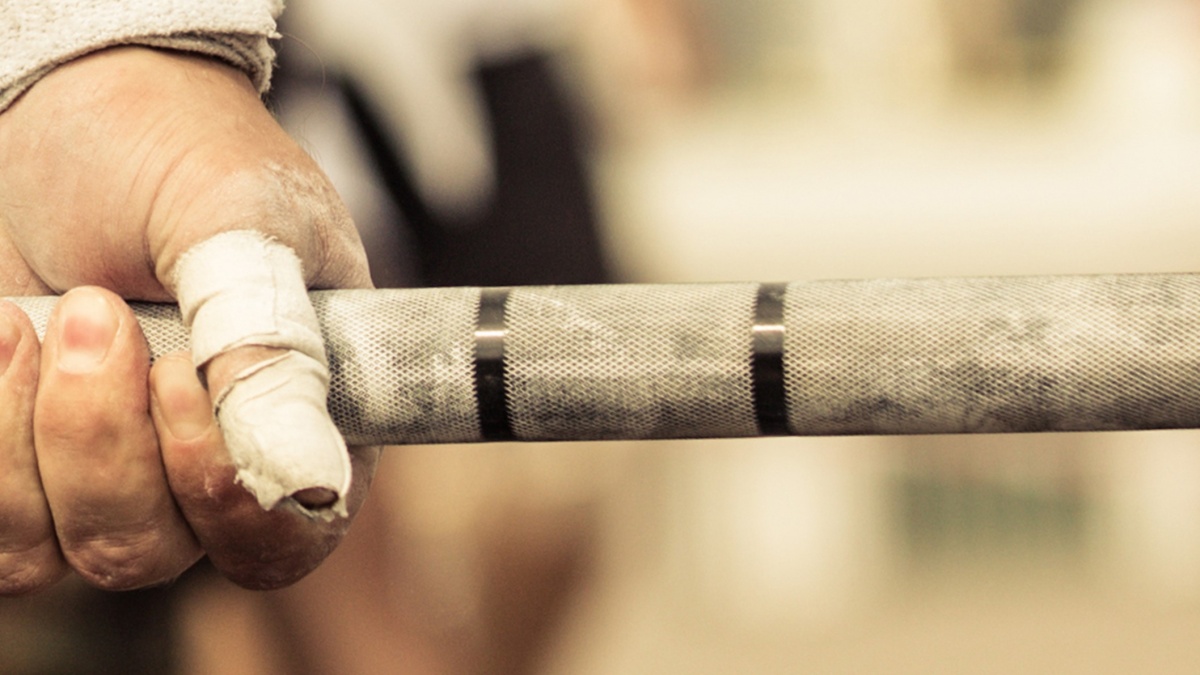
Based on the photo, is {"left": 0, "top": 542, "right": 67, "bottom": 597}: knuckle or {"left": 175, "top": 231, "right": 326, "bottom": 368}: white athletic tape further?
{"left": 0, "top": 542, "right": 67, "bottom": 597}: knuckle

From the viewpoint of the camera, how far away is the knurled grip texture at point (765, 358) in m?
0.37

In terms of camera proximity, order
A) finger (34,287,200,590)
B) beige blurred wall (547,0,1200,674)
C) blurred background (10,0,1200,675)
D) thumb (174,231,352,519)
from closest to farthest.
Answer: thumb (174,231,352,519), finger (34,287,200,590), blurred background (10,0,1200,675), beige blurred wall (547,0,1200,674)

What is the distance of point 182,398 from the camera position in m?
0.44

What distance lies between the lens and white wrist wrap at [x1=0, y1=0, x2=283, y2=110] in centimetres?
48

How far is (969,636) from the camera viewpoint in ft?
5.60

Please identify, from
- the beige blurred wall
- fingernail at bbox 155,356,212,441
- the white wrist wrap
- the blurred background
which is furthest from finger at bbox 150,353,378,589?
the beige blurred wall

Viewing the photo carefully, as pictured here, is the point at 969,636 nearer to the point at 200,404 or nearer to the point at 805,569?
the point at 805,569

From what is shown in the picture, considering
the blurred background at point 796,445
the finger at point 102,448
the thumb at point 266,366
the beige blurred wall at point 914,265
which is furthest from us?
the beige blurred wall at point 914,265

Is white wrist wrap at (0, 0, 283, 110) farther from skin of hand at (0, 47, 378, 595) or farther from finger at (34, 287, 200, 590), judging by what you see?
finger at (34, 287, 200, 590)

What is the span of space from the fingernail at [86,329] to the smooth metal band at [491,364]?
0.16 m

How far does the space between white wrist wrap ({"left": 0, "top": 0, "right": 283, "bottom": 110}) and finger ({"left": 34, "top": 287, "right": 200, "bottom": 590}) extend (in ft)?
0.40

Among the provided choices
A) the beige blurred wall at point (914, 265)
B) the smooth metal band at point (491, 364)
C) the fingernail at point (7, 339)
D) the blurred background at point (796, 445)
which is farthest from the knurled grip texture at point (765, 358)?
the beige blurred wall at point (914, 265)

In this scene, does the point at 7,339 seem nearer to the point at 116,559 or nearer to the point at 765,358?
the point at 116,559

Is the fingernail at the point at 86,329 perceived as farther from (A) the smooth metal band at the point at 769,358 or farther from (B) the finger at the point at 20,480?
(A) the smooth metal band at the point at 769,358
